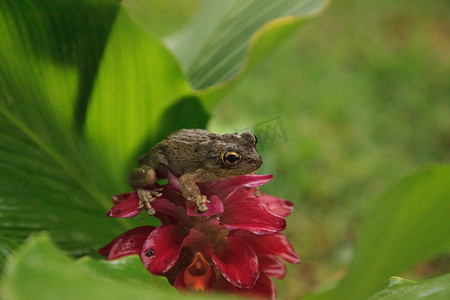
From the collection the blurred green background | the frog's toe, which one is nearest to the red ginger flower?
the frog's toe

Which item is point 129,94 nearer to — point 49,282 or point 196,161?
point 196,161

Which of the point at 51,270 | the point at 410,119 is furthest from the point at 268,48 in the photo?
the point at 410,119

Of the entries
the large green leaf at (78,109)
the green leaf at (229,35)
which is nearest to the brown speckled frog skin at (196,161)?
the large green leaf at (78,109)

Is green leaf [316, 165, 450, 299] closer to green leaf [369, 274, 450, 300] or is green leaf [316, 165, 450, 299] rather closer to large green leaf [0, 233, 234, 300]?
green leaf [369, 274, 450, 300]

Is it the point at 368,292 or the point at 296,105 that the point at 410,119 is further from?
the point at 368,292

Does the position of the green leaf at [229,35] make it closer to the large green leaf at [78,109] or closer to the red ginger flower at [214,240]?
the large green leaf at [78,109]
